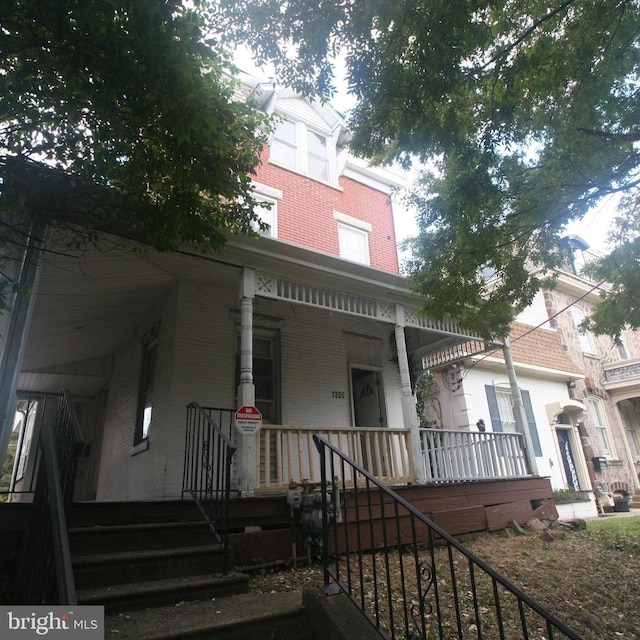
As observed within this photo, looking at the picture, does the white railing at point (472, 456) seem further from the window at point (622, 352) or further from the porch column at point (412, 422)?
the window at point (622, 352)

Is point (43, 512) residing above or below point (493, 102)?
below

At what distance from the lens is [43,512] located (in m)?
2.87

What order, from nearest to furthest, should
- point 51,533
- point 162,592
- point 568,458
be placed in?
point 51,533, point 162,592, point 568,458

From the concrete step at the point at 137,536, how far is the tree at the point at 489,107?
421 cm

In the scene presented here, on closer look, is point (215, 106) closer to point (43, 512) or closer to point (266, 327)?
point (43, 512)

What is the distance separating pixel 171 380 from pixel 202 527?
2.97 m

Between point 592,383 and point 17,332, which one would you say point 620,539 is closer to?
point 17,332

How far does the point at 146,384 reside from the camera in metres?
8.25

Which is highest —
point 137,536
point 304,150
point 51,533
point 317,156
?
point 317,156

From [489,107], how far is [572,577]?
553 cm

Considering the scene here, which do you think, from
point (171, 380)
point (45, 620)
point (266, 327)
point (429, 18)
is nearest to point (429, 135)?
point (429, 18)

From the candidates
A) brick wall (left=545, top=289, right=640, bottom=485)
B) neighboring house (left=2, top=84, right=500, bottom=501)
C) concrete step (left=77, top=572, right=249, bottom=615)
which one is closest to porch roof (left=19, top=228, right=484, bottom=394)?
neighboring house (left=2, top=84, right=500, bottom=501)
